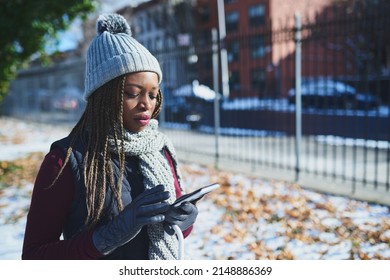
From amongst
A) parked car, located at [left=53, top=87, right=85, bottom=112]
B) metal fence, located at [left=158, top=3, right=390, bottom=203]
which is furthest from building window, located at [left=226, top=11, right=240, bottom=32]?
metal fence, located at [left=158, top=3, right=390, bottom=203]

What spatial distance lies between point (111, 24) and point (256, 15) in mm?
30077

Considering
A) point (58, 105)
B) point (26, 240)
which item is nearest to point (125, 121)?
point (26, 240)

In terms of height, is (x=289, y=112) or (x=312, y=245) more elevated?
(x=289, y=112)

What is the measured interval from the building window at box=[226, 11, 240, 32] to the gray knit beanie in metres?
31.6

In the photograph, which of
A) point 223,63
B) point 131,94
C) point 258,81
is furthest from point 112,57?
point 223,63

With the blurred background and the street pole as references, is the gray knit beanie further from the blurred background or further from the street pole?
the street pole

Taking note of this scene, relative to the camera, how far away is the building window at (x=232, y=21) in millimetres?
31941

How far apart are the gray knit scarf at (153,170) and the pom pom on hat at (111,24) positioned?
415 mm

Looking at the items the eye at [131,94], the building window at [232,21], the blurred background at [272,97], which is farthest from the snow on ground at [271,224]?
the building window at [232,21]

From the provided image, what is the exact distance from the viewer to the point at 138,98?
1.54 metres

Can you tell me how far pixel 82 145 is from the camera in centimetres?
153

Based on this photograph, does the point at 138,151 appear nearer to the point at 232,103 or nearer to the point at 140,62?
the point at 140,62

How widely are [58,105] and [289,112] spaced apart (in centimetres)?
1224

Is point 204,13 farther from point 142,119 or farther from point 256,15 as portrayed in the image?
point 142,119
